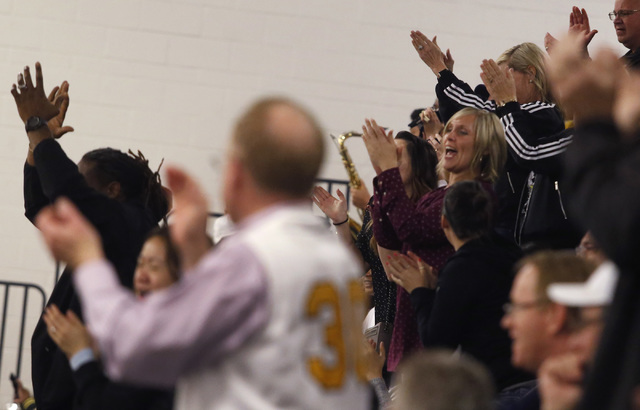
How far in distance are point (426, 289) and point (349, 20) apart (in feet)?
10.8

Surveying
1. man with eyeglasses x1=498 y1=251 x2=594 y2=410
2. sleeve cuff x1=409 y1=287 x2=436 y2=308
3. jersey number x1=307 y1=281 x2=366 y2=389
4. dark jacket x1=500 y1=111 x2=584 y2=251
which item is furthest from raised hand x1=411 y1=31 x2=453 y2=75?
jersey number x1=307 y1=281 x2=366 y2=389

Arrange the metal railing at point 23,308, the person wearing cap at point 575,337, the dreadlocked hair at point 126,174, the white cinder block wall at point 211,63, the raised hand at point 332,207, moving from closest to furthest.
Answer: the person wearing cap at point 575,337 → the dreadlocked hair at point 126,174 → the raised hand at point 332,207 → the metal railing at point 23,308 → the white cinder block wall at point 211,63

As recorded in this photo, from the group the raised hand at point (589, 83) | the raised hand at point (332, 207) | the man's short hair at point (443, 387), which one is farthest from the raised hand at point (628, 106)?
the raised hand at point (332, 207)

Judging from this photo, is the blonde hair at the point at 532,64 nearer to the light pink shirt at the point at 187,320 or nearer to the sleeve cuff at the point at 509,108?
the sleeve cuff at the point at 509,108

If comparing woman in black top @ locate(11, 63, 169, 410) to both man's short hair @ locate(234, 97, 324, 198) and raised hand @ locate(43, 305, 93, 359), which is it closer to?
raised hand @ locate(43, 305, 93, 359)

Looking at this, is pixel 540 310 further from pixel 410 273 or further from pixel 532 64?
pixel 532 64

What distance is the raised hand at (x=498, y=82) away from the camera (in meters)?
3.47

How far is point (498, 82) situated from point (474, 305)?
1.01m

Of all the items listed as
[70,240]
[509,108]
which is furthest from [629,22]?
[70,240]

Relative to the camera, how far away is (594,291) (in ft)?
5.33

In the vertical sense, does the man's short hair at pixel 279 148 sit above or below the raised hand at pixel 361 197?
above

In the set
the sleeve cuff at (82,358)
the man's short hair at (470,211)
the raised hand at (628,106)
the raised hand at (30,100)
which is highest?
the raised hand at (628,106)

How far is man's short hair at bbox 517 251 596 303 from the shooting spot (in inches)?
71.4

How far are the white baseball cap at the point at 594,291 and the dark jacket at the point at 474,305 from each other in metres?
1.08
